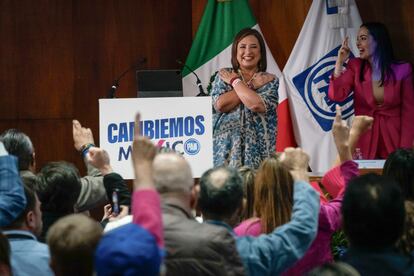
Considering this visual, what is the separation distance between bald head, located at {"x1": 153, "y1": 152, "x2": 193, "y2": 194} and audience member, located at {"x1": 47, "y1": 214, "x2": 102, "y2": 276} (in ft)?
0.86

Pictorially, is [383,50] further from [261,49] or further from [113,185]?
[113,185]

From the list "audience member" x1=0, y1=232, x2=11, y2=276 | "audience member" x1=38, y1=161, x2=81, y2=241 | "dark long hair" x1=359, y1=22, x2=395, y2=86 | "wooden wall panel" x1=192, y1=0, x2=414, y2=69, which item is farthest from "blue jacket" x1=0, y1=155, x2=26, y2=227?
"wooden wall panel" x1=192, y1=0, x2=414, y2=69

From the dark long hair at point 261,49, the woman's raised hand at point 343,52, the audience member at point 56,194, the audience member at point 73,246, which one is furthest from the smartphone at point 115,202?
the woman's raised hand at point 343,52

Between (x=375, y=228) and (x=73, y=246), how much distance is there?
82 centimetres

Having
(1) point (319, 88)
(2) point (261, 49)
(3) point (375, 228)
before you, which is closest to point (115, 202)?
(3) point (375, 228)

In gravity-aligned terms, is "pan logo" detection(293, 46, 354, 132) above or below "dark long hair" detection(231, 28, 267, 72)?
below

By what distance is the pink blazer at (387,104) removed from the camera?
6.50 meters

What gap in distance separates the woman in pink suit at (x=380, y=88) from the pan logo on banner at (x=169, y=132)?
1721 mm

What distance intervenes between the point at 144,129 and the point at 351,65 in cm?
213

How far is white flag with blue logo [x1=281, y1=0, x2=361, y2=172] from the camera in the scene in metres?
6.93

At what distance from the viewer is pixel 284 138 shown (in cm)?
694

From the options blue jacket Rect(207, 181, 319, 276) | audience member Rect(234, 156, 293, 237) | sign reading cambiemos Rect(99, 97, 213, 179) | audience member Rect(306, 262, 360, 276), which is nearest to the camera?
audience member Rect(306, 262, 360, 276)

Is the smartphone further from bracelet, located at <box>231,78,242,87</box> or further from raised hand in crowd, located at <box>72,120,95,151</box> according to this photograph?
bracelet, located at <box>231,78,242,87</box>

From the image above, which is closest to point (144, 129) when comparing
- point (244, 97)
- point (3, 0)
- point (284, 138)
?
point (244, 97)
